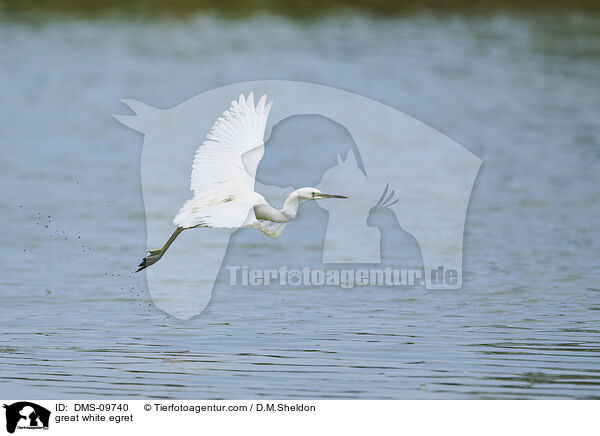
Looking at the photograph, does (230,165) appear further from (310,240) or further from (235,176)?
(310,240)

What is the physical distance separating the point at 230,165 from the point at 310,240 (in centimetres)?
462

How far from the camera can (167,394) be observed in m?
8.64

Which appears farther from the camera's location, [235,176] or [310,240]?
[310,240]

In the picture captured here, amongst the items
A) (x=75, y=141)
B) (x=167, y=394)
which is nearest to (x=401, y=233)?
(x=167, y=394)

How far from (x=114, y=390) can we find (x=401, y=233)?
6.61 meters

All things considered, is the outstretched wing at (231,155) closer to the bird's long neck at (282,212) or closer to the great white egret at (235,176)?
the great white egret at (235,176)

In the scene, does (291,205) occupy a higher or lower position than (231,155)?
lower

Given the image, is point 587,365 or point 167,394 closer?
point 167,394

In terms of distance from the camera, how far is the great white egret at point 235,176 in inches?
375

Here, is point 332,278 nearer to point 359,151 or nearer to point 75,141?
point 359,151

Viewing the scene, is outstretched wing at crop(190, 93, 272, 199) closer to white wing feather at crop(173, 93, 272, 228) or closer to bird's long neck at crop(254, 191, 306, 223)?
white wing feather at crop(173, 93, 272, 228)
